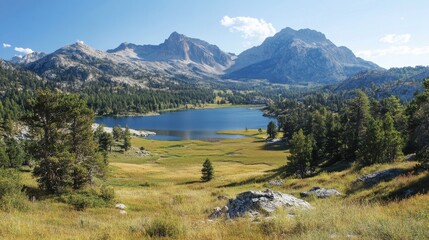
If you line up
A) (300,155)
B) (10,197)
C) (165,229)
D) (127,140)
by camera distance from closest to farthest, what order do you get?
(165,229)
(10,197)
(300,155)
(127,140)

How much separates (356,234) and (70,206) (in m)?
21.9

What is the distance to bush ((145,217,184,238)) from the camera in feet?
37.6

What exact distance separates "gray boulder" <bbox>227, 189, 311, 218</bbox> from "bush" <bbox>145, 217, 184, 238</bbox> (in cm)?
550

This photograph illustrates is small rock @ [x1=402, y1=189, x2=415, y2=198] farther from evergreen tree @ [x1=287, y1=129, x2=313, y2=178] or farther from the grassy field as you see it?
evergreen tree @ [x1=287, y1=129, x2=313, y2=178]

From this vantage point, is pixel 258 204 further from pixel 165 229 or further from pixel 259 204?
pixel 165 229

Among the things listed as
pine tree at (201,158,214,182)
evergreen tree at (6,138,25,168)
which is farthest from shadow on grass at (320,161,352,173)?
evergreen tree at (6,138,25,168)

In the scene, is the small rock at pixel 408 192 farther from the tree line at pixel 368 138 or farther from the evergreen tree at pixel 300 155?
the evergreen tree at pixel 300 155

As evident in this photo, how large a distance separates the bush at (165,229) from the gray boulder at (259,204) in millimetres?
5496

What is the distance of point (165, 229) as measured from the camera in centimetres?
1157

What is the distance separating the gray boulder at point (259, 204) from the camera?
667 inches

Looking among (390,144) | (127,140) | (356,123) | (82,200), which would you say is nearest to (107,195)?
(82,200)

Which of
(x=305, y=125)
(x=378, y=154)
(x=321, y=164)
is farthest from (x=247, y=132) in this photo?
(x=378, y=154)

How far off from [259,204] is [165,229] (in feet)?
24.1

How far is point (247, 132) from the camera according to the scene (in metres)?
191
